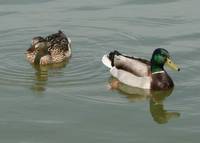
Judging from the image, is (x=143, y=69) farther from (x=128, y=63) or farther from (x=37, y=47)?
(x=37, y=47)

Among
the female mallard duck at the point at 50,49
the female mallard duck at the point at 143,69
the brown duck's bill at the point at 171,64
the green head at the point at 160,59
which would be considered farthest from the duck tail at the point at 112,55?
the female mallard duck at the point at 50,49

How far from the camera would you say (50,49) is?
1591cm

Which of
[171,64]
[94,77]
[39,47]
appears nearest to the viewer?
[171,64]

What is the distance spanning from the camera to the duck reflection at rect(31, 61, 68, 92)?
13617mm

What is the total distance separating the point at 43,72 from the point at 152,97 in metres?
2.58

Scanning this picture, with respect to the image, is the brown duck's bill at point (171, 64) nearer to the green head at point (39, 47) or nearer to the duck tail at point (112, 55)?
the duck tail at point (112, 55)

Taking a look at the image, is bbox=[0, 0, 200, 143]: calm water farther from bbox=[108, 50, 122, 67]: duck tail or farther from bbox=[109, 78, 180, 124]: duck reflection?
bbox=[108, 50, 122, 67]: duck tail

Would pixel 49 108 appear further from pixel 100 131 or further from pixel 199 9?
pixel 199 9

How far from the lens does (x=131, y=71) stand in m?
14.2

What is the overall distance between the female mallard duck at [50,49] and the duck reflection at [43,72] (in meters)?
0.14

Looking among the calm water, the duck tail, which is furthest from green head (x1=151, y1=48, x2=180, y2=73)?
the duck tail

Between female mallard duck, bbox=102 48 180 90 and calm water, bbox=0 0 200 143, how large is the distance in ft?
0.79

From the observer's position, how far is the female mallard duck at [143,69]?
13875 millimetres

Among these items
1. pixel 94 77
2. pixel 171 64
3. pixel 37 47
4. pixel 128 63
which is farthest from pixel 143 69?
pixel 37 47
